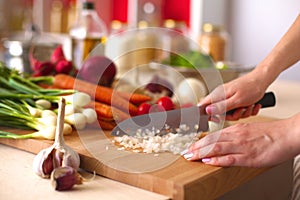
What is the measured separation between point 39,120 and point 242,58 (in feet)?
8.92

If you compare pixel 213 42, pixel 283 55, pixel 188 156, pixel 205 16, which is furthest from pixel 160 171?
pixel 205 16

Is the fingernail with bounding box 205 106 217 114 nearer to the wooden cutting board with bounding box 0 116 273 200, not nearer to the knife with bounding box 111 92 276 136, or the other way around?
the knife with bounding box 111 92 276 136

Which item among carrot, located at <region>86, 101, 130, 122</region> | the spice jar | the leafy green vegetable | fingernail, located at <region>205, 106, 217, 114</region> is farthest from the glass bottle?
fingernail, located at <region>205, 106, 217, 114</region>

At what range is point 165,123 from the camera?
0.96 m

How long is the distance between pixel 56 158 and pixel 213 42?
139 cm

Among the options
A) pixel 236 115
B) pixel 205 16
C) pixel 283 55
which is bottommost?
pixel 205 16

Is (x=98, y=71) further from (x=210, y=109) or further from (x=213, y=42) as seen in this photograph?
(x=213, y=42)

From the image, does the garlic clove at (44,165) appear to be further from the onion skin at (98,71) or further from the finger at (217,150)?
the onion skin at (98,71)

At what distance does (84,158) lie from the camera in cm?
84

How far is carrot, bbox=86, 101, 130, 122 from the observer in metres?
1.03

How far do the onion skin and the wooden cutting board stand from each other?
45 cm

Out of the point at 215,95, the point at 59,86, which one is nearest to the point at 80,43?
the point at 59,86

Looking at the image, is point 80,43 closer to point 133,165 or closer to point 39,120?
point 39,120

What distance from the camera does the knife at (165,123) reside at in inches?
37.3
